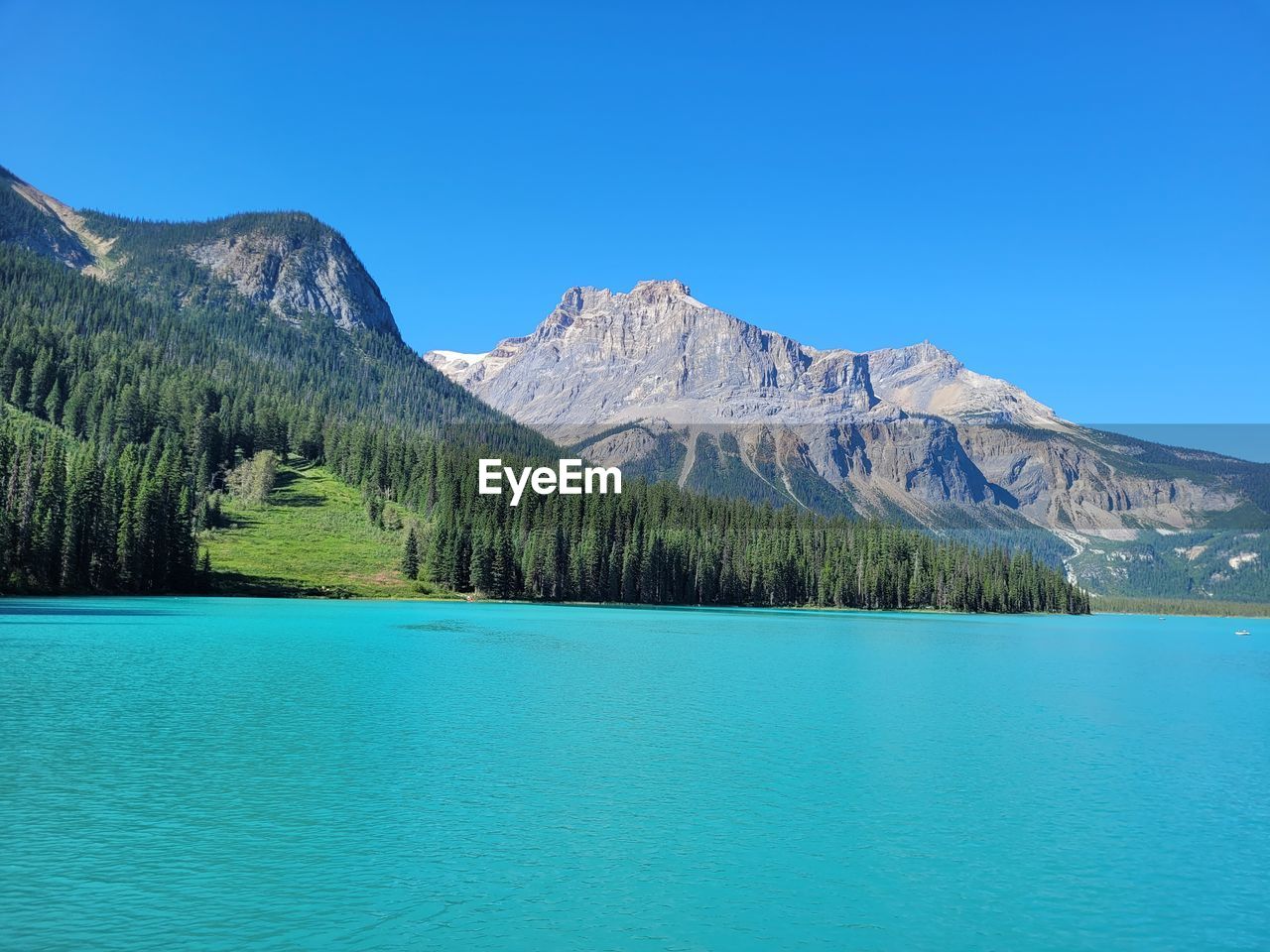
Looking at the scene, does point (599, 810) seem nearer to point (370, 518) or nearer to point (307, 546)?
point (307, 546)

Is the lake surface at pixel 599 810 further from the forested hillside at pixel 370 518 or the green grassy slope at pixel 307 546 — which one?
the green grassy slope at pixel 307 546

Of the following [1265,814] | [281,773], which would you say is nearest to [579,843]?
[281,773]

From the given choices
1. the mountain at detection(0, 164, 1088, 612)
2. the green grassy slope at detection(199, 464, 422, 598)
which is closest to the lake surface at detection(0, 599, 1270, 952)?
the mountain at detection(0, 164, 1088, 612)

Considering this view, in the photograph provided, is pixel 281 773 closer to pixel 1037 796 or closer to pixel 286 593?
pixel 1037 796

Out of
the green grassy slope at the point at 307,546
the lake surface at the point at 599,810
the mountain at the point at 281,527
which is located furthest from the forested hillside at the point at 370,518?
the lake surface at the point at 599,810

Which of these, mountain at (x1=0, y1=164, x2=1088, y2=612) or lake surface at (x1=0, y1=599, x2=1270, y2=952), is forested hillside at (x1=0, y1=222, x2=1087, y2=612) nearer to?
mountain at (x1=0, y1=164, x2=1088, y2=612)
